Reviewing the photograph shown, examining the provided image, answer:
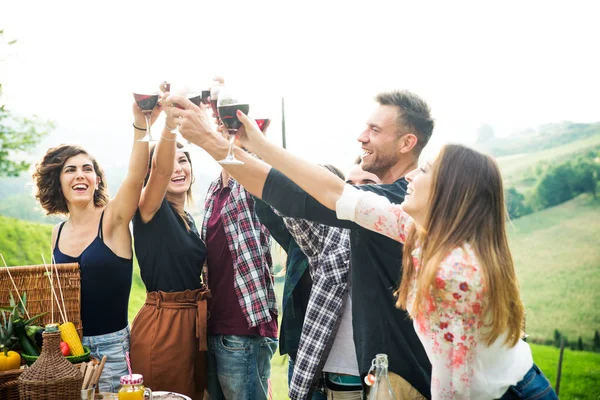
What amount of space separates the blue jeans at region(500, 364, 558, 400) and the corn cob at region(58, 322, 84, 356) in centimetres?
142

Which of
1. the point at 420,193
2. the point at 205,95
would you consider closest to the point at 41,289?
the point at 205,95

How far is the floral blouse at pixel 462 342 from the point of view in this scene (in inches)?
51.6

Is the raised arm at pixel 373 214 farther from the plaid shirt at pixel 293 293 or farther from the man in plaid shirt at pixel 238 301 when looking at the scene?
the man in plaid shirt at pixel 238 301

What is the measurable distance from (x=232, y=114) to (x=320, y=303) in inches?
32.2

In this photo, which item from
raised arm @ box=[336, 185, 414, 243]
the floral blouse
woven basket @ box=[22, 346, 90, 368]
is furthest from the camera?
woven basket @ box=[22, 346, 90, 368]

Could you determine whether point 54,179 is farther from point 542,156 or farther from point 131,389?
point 542,156

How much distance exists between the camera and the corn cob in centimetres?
212

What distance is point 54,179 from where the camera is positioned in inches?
112

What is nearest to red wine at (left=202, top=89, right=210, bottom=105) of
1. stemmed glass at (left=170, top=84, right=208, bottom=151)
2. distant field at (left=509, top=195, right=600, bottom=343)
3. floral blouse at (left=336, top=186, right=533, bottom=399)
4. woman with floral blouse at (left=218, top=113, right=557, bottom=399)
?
stemmed glass at (left=170, top=84, right=208, bottom=151)

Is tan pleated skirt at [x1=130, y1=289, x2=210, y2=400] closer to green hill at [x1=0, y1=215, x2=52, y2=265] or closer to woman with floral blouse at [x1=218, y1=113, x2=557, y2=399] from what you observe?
woman with floral blouse at [x1=218, y1=113, x2=557, y2=399]

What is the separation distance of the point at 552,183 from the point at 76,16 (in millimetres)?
3916

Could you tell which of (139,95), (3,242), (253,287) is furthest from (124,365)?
(3,242)

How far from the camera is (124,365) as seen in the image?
99.5 inches

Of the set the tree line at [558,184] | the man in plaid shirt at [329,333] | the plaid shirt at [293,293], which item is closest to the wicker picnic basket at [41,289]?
the plaid shirt at [293,293]
